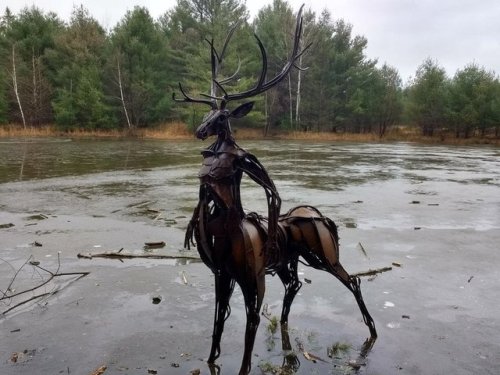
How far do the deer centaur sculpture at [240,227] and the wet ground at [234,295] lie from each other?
2.59ft

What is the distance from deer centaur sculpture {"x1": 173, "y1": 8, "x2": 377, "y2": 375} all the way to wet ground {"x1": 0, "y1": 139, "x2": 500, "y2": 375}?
31.1 inches

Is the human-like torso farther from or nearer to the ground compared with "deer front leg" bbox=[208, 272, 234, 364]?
farther from the ground

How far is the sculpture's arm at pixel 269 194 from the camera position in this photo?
10.1 feet

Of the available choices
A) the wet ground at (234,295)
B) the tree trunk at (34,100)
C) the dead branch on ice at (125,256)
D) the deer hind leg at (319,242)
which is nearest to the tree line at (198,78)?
the tree trunk at (34,100)

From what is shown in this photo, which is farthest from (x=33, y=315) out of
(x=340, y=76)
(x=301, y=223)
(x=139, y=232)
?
(x=340, y=76)

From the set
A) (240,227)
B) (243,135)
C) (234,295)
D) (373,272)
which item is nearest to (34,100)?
(243,135)

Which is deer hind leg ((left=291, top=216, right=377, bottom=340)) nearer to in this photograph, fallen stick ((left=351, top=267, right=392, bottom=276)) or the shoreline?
fallen stick ((left=351, top=267, right=392, bottom=276))

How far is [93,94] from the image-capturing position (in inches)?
1594

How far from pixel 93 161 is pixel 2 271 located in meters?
15.0

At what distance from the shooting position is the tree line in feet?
136

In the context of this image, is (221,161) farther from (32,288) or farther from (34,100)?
(34,100)

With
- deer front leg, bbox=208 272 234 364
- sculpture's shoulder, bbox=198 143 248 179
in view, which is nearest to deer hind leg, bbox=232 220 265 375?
deer front leg, bbox=208 272 234 364

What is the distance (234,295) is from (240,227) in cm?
236

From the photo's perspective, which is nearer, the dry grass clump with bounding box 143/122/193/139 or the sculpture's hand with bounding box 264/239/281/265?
the sculpture's hand with bounding box 264/239/281/265
